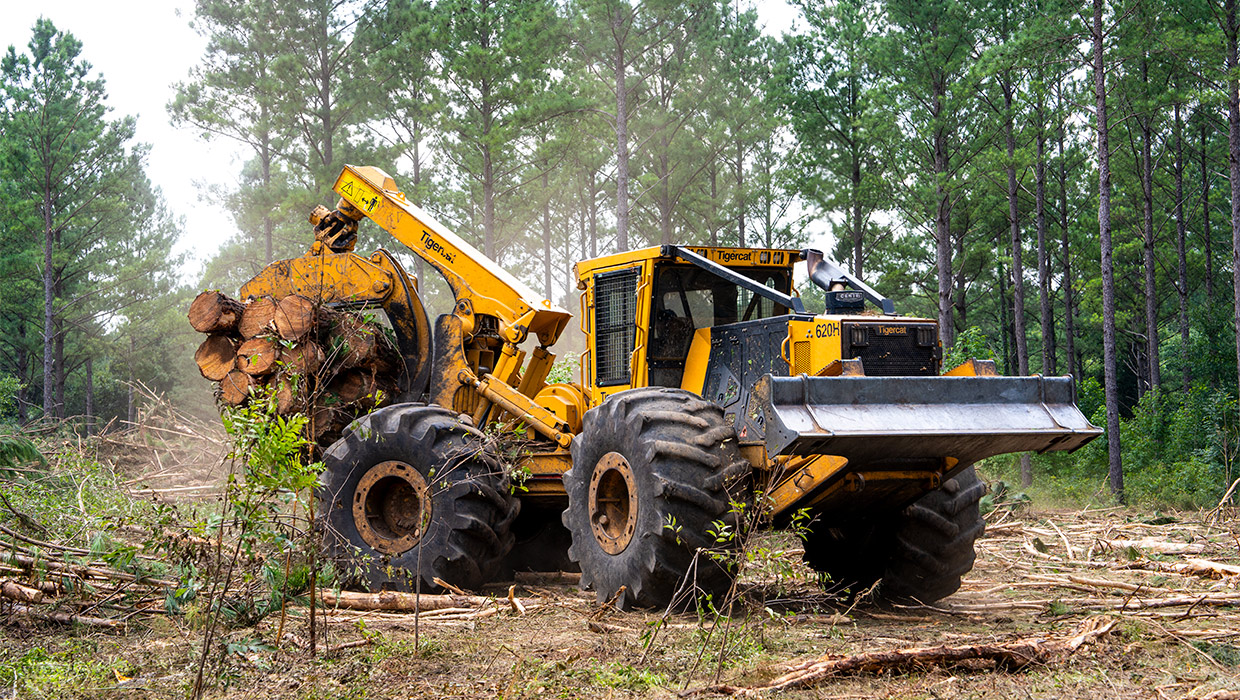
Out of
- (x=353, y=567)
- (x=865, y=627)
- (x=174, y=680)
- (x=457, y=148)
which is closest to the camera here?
(x=174, y=680)

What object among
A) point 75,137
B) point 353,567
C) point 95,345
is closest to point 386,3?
point 75,137

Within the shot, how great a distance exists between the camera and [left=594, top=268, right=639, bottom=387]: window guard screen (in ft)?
30.8

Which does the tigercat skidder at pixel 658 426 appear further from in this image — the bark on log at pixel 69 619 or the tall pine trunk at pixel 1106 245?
the tall pine trunk at pixel 1106 245

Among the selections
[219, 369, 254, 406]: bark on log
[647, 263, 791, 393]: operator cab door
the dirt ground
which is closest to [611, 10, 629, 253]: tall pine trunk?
[219, 369, 254, 406]: bark on log

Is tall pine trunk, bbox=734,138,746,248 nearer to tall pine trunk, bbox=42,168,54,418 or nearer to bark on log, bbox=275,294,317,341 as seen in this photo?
tall pine trunk, bbox=42,168,54,418

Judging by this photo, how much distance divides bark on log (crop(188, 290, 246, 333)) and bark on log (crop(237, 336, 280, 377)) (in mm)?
292

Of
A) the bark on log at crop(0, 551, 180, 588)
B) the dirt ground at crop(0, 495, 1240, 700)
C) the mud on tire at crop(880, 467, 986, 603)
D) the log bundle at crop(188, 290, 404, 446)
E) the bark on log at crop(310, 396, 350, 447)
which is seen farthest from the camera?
the bark on log at crop(310, 396, 350, 447)

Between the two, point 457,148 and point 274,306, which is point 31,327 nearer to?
point 457,148

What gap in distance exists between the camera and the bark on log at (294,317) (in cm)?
973

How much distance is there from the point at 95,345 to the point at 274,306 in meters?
27.7

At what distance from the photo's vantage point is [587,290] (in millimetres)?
9906

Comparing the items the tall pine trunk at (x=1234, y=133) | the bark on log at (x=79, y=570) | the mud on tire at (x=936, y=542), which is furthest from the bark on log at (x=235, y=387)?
the tall pine trunk at (x=1234, y=133)

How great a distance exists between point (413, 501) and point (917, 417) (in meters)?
4.50

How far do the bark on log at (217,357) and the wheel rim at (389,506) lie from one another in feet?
6.58
